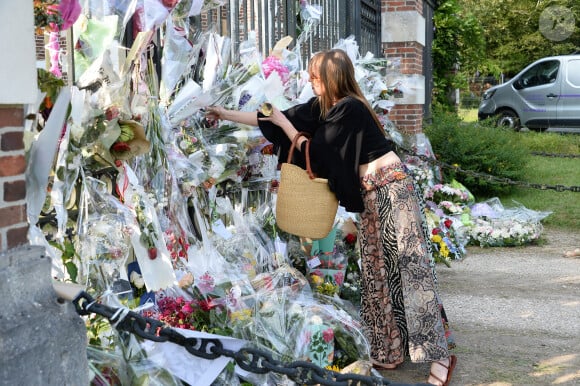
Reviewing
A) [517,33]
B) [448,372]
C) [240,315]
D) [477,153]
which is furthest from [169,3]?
[517,33]

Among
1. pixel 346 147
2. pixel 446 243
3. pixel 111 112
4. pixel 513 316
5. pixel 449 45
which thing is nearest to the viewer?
pixel 111 112

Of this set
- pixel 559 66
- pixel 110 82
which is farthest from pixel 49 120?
pixel 559 66

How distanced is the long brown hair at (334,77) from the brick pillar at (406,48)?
240 inches

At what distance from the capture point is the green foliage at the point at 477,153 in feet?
35.6

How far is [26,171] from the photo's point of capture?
2859 mm

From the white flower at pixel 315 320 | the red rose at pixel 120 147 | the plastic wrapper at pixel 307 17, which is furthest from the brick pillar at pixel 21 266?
the plastic wrapper at pixel 307 17

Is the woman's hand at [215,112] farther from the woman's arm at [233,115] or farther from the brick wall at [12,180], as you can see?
the brick wall at [12,180]

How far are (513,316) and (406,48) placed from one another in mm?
5691

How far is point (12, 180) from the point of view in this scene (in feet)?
8.43

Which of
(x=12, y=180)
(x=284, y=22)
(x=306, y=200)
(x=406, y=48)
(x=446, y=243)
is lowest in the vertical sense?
(x=446, y=243)

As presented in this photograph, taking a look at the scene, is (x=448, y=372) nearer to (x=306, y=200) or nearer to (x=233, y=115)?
(x=306, y=200)

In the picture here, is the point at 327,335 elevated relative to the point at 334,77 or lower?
lower

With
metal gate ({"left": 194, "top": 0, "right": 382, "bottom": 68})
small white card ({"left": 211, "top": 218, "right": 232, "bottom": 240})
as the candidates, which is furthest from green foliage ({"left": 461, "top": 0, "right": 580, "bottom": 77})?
small white card ({"left": 211, "top": 218, "right": 232, "bottom": 240})

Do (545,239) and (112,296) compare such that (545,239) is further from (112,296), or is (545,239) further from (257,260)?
(112,296)
